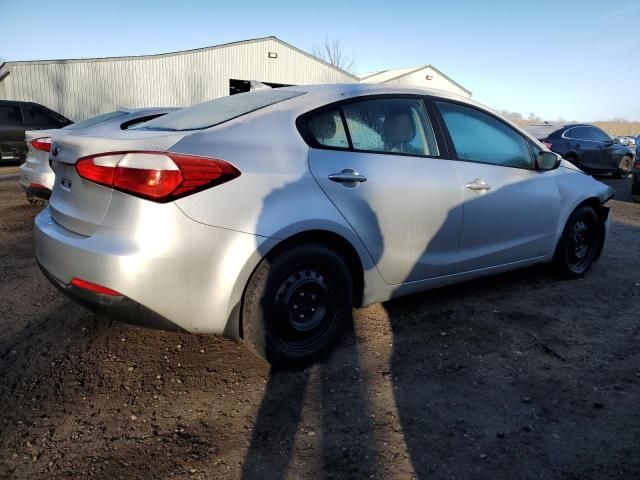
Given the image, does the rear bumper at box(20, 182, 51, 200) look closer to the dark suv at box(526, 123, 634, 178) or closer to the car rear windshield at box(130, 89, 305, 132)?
the car rear windshield at box(130, 89, 305, 132)

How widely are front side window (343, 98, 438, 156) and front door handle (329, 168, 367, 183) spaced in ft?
0.67

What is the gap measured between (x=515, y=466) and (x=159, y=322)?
5.63ft

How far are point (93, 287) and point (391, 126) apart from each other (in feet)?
6.56

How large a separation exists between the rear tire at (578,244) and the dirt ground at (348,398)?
1.95ft

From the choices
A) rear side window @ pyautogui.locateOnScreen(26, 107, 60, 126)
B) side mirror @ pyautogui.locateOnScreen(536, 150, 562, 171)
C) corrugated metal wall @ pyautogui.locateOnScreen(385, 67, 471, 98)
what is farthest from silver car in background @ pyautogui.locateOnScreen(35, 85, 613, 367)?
corrugated metal wall @ pyautogui.locateOnScreen(385, 67, 471, 98)

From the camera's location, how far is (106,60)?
817 inches

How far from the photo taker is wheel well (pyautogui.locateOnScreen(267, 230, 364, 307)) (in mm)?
2672

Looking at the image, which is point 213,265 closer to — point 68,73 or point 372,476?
point 372,476

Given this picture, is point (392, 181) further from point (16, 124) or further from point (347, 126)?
point (16, 124)

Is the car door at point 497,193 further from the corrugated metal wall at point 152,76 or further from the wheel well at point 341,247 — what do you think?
the corrugated metal wall at point 152,76

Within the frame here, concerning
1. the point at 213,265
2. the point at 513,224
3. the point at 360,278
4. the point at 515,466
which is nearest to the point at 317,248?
the point at 360,278

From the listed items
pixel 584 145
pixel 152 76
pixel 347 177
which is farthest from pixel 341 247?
pixel 152 76

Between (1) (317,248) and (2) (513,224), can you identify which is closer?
(1) (317,248)

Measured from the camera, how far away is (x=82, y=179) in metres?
2.54
